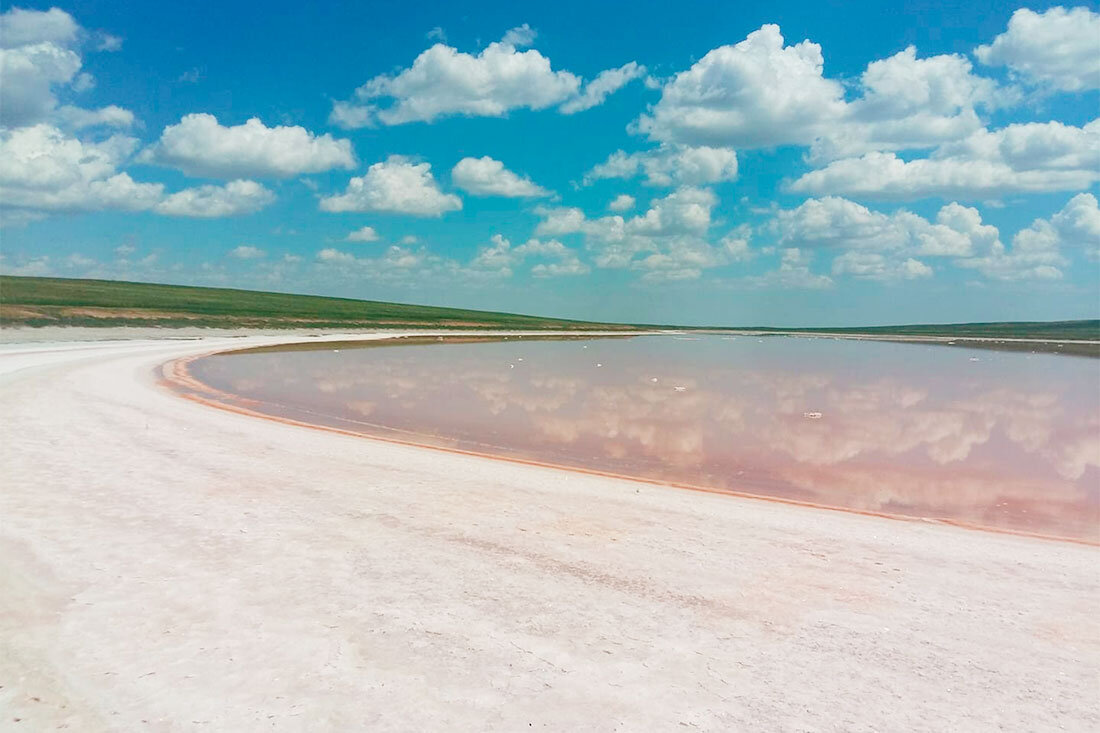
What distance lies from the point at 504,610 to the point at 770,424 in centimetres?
1392

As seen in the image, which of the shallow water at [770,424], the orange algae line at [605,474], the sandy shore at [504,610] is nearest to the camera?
the sandy shore at [504,610]

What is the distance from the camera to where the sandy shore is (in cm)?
483

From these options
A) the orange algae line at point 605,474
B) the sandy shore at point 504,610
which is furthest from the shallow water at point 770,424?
the sandy shore at point 504,610

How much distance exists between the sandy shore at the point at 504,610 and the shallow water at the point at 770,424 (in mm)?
2490

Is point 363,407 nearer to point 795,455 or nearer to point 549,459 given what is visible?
point 549,459

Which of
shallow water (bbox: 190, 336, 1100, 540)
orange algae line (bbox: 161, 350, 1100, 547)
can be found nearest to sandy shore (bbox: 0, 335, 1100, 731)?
orange algae line (bbox: 161, 350, 1100, 547)

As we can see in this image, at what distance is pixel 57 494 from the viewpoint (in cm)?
921

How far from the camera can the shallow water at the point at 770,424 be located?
1240 cm

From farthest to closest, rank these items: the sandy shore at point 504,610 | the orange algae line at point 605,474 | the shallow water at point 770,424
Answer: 1. the shallow water at point 770,424
2. the orange algae line at point 605,474
3. the sandy shore at point 504,610

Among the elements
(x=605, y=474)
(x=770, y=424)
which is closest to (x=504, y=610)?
(x=605, y=474)

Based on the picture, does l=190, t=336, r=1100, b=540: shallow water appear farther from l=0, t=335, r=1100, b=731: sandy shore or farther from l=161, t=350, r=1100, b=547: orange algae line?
l=0, t=335, r=1100, b=731: sandy shore

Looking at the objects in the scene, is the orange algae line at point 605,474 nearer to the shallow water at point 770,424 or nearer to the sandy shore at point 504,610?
the shallow water at point 770,424

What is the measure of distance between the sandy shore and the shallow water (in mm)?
2490

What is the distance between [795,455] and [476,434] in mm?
7006
